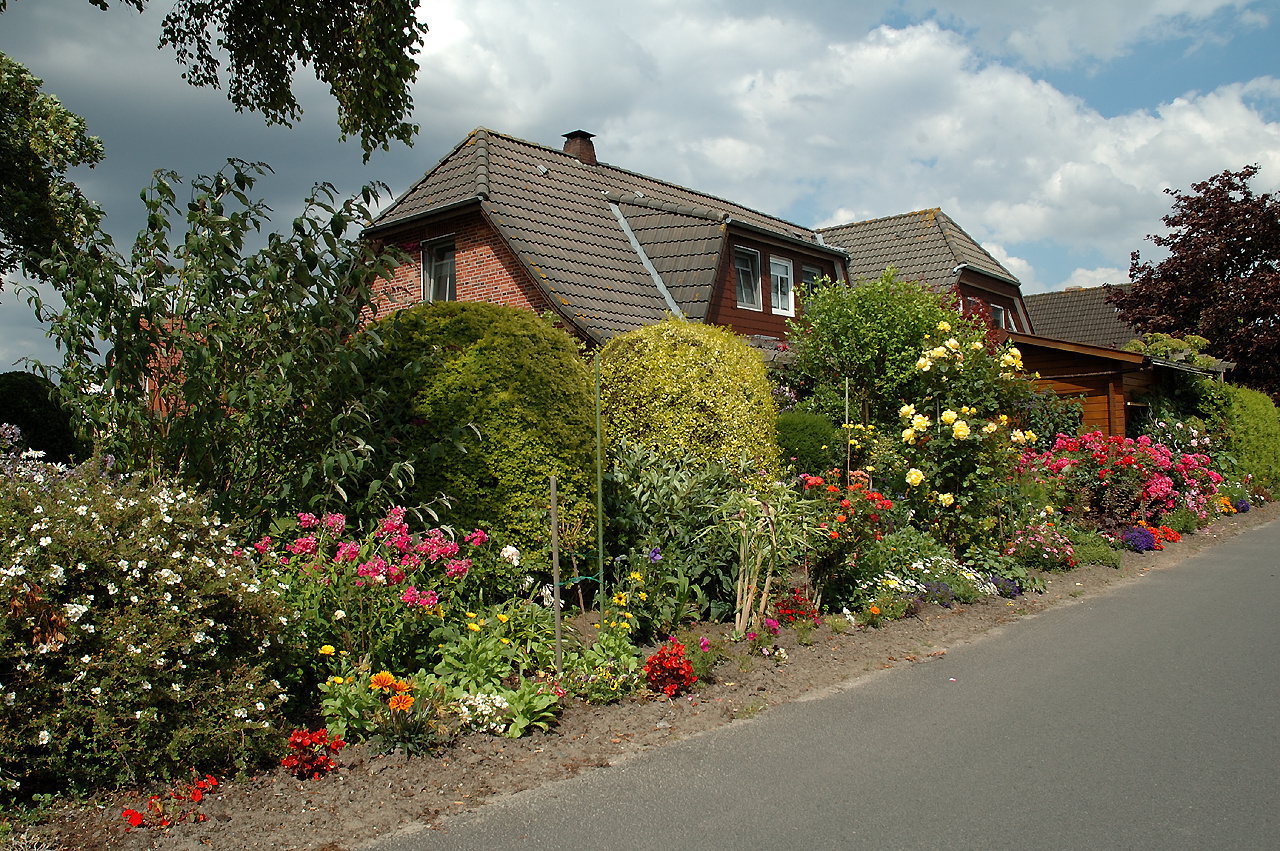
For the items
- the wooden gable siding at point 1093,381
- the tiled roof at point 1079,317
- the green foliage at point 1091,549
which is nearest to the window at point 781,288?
the wooden gable siding at point 1093,381

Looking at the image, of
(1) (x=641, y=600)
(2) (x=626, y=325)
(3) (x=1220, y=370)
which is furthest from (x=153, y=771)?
(3) (x=1220, y=370)

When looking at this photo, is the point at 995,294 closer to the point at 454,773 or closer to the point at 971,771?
the point at 971,771

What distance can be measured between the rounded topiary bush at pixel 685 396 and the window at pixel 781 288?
34.4ft

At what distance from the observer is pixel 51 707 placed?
3758 millimetres

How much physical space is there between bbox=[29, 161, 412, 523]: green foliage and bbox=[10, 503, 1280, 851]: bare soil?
2.01 metres

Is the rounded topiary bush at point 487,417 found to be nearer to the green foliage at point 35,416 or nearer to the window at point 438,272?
the green foliage at point 35,416

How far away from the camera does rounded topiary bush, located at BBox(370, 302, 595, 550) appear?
20.7 feet

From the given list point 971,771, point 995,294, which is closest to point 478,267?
point 971,771

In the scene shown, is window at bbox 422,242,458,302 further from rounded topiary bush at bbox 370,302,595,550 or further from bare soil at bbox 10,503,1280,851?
bare soil at bbox 10,503,1280,851

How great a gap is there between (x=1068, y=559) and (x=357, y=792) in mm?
8843

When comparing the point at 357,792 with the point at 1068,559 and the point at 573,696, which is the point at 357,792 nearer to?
the point at 573,696

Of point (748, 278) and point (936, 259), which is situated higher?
point (936, 259)

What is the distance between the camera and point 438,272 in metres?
17.5

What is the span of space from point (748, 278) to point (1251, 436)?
36.9 ft
